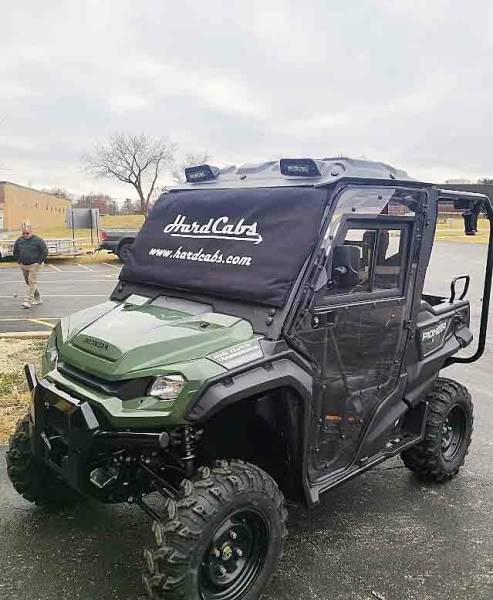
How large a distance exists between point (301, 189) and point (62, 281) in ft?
49.8

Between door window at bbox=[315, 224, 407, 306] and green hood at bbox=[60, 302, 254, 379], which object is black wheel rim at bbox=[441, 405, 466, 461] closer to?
door window at bbox=[315, 224, 407, 306]

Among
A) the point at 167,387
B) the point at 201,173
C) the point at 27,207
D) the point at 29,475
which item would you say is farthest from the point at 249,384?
the point at 27,207

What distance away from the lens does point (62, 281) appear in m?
17.4

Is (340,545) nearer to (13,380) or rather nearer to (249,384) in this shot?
(249,384)

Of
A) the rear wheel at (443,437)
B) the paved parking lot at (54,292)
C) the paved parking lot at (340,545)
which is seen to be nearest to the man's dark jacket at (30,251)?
the paved parking lot at (54,292)

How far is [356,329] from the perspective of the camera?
3469 mm

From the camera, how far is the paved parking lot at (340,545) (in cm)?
312

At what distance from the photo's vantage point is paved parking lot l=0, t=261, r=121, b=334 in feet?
34.8

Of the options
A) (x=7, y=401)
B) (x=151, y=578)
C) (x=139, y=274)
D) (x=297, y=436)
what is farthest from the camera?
(x=7, y=401)

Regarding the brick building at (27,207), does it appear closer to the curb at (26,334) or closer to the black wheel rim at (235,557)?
the curb at (26,334)

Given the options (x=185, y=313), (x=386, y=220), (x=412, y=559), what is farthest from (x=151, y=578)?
(x=386, y=220)

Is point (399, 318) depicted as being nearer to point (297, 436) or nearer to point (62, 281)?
point (297, 436)

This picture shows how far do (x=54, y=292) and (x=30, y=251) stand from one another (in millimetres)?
2780

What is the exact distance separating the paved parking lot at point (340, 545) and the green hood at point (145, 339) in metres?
1.15
